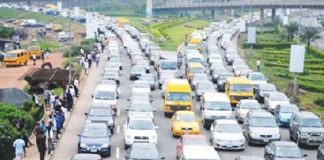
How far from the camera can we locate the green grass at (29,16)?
17362 centimetres

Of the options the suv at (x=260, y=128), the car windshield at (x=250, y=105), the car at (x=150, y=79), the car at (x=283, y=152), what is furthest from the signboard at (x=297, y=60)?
the car at (x=283, y=152)

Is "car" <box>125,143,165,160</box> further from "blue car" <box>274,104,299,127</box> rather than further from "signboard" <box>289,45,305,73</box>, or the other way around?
"signboard" <box>289,45,305,73</box>

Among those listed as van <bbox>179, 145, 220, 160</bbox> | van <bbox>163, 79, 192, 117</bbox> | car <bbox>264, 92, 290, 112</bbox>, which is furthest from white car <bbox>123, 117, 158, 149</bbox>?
car <bbox>264, 92, 290, 112</bbox>

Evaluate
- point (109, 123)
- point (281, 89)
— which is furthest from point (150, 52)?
point (109, 123)

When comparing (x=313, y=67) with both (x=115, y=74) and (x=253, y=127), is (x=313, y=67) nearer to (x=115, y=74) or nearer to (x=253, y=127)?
(x=115, y=74)

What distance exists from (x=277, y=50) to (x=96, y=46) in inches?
1083

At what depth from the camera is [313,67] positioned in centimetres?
7994

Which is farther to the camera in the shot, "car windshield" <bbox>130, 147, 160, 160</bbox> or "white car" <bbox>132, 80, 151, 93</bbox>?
"white car" <bbox>132, 80, 151, 93</bbox>

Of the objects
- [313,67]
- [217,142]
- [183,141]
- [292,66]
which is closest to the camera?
[183,141]

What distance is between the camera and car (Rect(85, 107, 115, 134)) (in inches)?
1687

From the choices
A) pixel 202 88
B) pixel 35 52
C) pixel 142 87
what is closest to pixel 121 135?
pixel 202 88

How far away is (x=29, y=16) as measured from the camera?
182 meters

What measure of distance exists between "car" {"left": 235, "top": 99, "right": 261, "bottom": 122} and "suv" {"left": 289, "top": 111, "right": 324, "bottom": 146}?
4.51m

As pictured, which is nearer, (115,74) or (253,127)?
(253,127)
